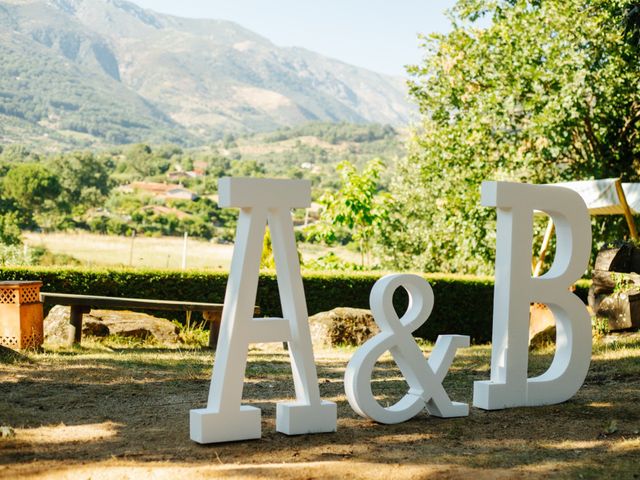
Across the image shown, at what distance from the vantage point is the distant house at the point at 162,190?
62513 millimetres

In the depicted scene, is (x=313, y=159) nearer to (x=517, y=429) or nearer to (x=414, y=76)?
(x=414, y=76)

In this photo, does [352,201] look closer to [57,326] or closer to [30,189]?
[57,326]

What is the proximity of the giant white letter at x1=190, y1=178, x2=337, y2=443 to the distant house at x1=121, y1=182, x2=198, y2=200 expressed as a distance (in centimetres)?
5649

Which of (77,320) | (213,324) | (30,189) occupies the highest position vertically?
(30,189)

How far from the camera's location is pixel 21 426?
5293mm

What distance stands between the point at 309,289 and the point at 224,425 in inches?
364

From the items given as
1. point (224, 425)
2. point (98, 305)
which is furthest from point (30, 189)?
point (224, 425)

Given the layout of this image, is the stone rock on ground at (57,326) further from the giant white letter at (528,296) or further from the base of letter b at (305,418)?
the giant white letter at (528,296)

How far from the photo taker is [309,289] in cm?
1402

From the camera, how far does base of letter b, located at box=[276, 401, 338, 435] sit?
5.01 m

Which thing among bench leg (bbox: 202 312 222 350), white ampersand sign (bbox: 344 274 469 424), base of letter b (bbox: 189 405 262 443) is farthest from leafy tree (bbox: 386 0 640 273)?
base of letter b (bbox: 189 405 262 443)

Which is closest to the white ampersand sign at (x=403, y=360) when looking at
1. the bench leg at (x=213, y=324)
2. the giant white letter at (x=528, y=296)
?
the giant white letter at (x=528, y=296)

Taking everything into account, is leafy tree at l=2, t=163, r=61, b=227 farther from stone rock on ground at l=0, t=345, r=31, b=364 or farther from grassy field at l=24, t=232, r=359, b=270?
stone rock on ground at l=0, t=345, r=31, b=364

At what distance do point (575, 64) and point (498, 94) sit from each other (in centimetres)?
156
